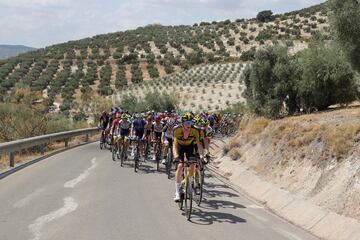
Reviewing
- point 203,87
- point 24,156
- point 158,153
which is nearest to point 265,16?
point 203,87

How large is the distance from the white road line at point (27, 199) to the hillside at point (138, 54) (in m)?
47.6

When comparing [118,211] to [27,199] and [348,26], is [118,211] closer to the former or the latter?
[27,199]

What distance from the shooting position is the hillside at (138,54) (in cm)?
7422

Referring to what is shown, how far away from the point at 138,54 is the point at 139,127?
→ 76.8 metres

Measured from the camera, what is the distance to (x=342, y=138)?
1264 cm

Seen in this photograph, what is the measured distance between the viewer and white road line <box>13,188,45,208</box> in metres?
11.7

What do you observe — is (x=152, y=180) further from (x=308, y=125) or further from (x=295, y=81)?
(x=295, y=81)

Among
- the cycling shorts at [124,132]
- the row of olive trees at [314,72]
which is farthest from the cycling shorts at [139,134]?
the row of olive trees at [314,72]

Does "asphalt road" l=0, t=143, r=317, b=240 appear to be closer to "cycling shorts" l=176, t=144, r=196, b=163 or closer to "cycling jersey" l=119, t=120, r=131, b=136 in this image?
"cycling shorts" l=176, t=144, r=196, b=163

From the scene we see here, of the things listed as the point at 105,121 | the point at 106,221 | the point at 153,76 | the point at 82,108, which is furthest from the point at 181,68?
the point at 106,221

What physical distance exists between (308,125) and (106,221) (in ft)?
26.1

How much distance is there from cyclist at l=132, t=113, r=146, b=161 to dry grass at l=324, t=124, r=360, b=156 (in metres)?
8.20

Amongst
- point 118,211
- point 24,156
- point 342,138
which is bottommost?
point 24,156

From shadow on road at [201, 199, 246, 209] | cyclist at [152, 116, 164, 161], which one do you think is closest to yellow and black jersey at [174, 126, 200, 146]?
shadow on road at [201, 199, 246, 209]
